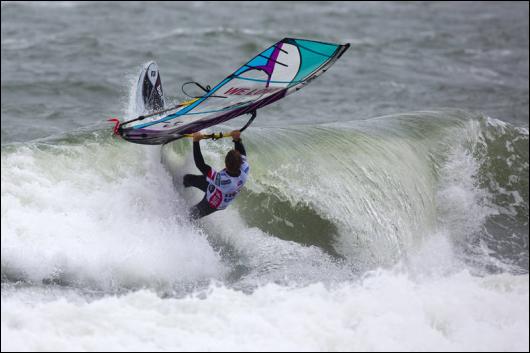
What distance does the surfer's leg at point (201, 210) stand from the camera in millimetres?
7859

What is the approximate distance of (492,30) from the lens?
78.9 ft

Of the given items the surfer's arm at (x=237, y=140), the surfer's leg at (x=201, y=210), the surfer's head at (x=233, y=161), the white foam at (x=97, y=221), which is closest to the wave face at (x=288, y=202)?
the white foam at (x=97, y=221)

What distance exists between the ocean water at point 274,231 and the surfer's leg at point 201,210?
15 centimetres

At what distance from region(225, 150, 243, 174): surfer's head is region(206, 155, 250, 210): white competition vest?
6cm

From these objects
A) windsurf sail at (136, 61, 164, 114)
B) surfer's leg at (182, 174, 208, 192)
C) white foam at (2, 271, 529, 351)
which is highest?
windsurf sail at (136, 61, 164, 114)

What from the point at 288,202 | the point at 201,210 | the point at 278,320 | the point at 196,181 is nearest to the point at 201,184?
the point at 196,181

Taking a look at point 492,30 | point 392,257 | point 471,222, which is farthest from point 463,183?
point 492,30

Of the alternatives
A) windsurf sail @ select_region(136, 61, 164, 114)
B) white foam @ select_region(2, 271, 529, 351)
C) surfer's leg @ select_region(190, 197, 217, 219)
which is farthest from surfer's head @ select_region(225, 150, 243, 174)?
windsurf sail @ select_region(136, 61, 164, 114)

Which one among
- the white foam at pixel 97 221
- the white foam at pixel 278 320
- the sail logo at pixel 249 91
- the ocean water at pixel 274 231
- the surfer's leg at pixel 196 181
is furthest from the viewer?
the sail logo at pixel 249 91

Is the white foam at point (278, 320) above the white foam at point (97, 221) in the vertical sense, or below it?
below

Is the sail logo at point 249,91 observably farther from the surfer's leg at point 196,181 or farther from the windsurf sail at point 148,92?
the windsurf sail at point 148,92

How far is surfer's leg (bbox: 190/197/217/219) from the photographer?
7.86 meters

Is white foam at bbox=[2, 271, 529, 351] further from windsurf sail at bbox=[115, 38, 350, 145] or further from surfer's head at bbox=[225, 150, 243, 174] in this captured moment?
windsurf sail at bbox=[115, 38, 350, 145]

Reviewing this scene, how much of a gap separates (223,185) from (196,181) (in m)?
0.39
